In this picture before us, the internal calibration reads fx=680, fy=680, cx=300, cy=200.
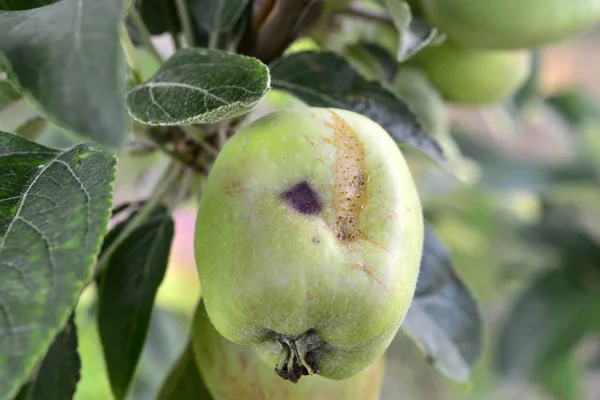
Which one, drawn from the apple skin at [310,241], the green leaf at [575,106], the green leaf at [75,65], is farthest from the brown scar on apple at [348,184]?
the green leaf at [575,106]

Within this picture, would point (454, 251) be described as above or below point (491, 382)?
above

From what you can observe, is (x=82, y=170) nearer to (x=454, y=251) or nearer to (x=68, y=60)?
(x=68, y=60)

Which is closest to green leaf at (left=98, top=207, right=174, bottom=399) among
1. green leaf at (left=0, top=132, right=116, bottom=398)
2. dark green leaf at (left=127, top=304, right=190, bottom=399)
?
green leaf at (left=0, top=132, right=116, bottom=398)

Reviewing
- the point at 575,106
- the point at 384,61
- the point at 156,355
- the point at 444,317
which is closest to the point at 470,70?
the point at 384,61

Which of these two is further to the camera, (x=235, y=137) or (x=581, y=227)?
(x=581, y=227)

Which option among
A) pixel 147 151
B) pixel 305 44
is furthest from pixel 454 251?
pixel 147 151

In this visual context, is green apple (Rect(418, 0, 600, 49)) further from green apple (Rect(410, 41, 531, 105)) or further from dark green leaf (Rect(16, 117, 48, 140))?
dark green leaf (Rect(16, 117, 48, 140))
